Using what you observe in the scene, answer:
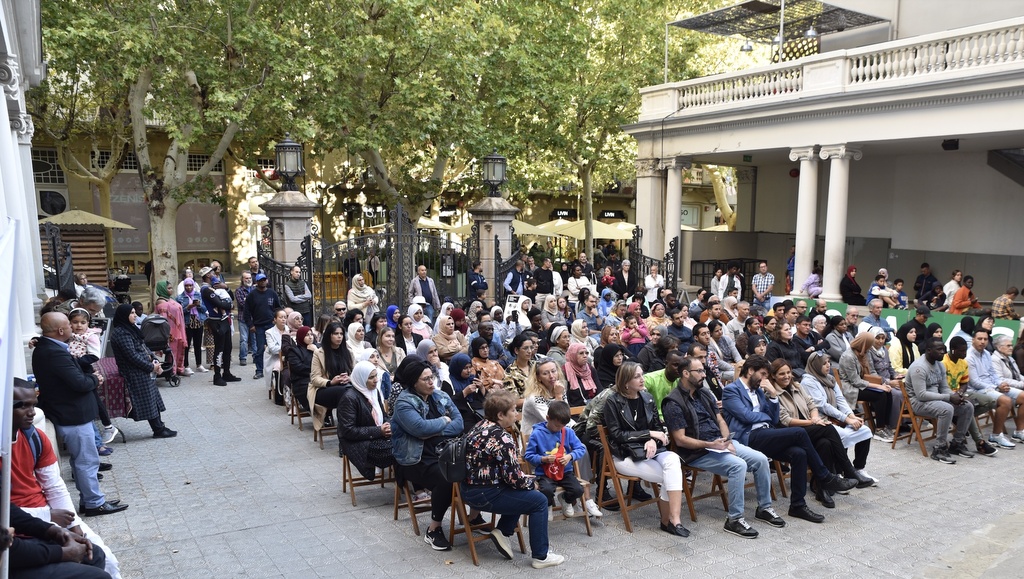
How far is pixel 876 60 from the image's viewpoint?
16562mm

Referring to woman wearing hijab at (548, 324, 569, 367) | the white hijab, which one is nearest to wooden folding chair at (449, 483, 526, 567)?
the white hijab

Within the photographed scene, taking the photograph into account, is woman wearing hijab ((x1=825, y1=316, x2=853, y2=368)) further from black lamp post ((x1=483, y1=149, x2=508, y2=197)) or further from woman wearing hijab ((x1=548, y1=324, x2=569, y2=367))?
black lamp post ((x1=483, y1=149, x2=508, y2=197))

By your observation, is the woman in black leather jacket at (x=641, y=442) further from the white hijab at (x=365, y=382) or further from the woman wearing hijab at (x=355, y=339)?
the woman wearing hijab at (x=355, y=339)

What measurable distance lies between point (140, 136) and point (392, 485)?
53.4 feet

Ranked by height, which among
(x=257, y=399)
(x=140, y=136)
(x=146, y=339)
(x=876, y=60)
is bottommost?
(x=257, y=399)

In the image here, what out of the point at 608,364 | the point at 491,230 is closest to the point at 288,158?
the point at 491,230

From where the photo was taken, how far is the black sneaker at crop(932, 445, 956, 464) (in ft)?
28.7

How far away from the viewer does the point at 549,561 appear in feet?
19.0

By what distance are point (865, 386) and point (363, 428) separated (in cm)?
640

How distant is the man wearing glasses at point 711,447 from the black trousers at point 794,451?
270mm

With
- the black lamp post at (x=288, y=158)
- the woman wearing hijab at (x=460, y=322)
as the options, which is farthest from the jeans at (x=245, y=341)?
the woman wearing hijab at (x=460, y=322)

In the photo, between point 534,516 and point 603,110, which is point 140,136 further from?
point 534,516

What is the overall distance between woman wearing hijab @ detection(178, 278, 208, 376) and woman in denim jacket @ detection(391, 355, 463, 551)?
785 cm

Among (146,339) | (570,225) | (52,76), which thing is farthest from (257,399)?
(570,225)
